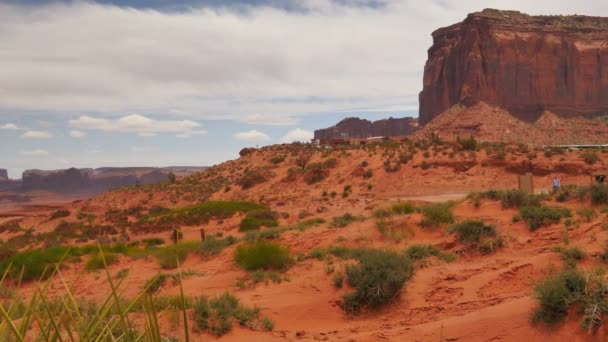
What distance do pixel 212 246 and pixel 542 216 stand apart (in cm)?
1100

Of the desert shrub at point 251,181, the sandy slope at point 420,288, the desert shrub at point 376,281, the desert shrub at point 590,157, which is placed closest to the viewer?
the sandy slope at point 420,288

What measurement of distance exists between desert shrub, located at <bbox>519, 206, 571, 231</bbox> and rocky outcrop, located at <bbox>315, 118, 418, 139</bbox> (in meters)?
134

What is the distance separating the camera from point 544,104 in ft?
293

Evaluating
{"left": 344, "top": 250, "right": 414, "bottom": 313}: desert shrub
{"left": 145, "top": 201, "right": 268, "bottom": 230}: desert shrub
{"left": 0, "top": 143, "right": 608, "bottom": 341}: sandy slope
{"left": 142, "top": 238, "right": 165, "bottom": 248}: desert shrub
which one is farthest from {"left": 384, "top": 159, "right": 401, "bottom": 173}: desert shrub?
{"left": 344, "top": 250, "right": 414, "bottom": 313}: desert shrub

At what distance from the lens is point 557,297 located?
701 centimetres

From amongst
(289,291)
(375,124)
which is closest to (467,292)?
(289,291)

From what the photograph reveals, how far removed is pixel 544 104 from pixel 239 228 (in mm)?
79372

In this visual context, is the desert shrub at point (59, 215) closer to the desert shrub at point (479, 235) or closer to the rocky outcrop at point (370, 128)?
the desert shrub at point (479, 235)

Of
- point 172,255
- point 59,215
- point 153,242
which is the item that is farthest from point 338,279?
point 59,215

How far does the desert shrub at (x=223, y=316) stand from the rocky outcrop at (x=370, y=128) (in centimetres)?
14065

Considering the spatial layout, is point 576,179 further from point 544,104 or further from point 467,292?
point 544,104

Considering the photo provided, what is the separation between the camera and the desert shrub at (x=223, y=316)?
29.5 ft

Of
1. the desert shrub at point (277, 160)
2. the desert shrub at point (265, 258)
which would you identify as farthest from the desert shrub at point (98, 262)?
the desert shrub at point (277, 160)

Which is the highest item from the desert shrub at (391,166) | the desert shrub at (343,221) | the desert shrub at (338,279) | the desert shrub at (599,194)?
the desert shrub at (391,166)
